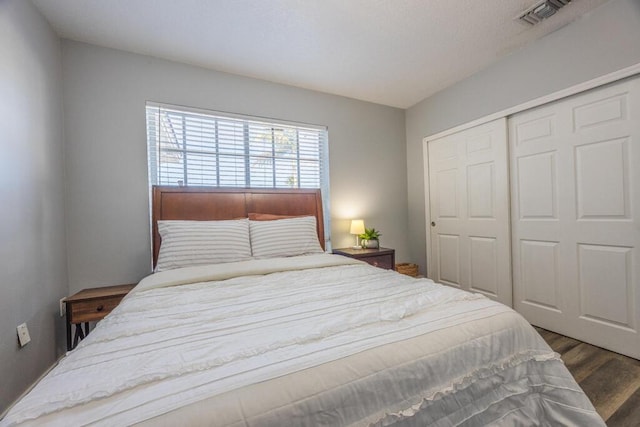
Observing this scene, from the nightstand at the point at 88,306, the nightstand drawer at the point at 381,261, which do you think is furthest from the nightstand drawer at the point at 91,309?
the nightstand drawer at the point at 381,261

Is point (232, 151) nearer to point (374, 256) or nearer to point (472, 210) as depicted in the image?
point (374, 256)

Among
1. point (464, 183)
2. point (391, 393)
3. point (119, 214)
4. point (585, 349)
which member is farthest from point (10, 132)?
point (585, 349)

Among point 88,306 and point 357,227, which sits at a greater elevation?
point 357,227

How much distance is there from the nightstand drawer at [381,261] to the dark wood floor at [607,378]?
1489mm

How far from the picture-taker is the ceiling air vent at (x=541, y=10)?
74.0 inches

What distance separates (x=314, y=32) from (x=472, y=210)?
244 centimetres

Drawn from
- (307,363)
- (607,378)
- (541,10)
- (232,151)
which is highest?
(541,10)

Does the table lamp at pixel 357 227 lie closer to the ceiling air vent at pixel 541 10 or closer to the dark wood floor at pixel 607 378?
the dark wood floor at pixel 607 378

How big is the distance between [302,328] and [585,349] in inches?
96.9

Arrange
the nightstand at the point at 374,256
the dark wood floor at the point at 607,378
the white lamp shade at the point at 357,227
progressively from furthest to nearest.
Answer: the white lamp shade at the point at 357,227 < the nightstand at the point at 374,256 < the dark wood floor at the point at 607,378

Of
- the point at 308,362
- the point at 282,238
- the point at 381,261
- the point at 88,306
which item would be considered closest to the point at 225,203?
the point at 282,238

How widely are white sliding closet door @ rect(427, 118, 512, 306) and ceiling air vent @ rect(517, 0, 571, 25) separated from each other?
2.78 ft

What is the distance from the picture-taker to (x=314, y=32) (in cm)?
215

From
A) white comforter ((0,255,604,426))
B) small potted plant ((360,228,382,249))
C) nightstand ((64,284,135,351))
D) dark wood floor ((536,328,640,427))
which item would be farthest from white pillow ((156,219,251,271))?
dark wood floor ((536,328,640,427))
